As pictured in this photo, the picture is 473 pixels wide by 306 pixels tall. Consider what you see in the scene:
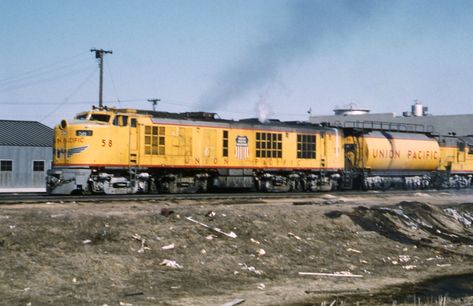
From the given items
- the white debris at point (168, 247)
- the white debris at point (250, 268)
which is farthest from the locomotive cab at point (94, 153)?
the white debris at point (250, 268)

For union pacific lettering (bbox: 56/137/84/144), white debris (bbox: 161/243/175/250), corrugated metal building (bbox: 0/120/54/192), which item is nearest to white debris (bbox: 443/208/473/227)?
white debris (bbox: 161/243/175/250)

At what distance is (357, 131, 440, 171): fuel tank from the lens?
36.9 m

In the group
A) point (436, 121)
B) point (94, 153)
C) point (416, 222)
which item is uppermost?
point (436, 121)

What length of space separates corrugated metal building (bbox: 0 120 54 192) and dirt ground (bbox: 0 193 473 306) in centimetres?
3127

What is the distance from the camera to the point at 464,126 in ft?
238

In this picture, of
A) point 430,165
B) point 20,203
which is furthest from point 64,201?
point 430,165

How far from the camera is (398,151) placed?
38594mm

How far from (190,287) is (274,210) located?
8.46 meters

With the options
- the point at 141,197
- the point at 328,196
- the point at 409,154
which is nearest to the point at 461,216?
the point at 328,196

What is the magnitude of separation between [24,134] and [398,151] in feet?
107

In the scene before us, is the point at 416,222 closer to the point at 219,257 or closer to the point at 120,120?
the point at 219,257

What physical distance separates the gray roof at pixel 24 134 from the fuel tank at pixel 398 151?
29.0m

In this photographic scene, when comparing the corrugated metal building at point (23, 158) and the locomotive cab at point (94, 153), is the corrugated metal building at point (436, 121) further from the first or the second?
the locomotive cab at point (94, 153)

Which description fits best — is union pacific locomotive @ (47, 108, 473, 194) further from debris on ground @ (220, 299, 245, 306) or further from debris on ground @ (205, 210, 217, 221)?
debris on ground @ (220, 299, 245, 306)
